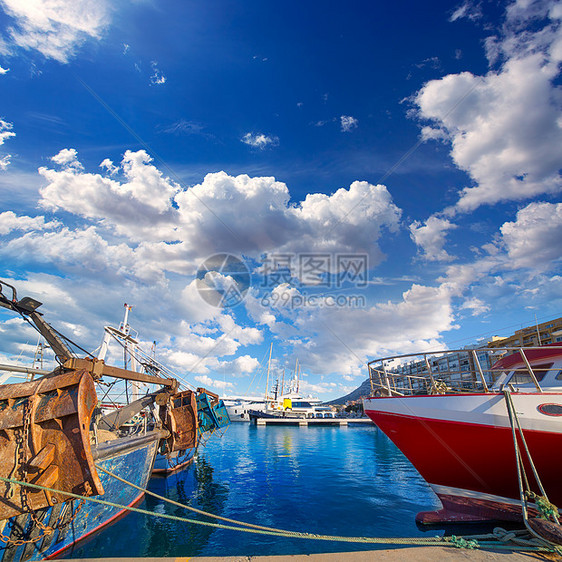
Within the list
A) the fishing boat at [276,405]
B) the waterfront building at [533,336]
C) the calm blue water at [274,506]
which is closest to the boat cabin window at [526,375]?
the calm blue water at [274,506]

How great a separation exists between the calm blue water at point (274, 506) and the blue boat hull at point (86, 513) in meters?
0.50

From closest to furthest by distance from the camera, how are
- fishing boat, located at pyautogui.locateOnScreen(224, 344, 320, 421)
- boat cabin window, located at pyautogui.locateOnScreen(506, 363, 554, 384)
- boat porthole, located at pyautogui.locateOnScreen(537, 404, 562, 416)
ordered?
boat porthole, located at pyautogui.locateOnScreen(537, 404, 562, 416) < boat cabin window, located at pyautogui.locateOnScreen(506, 363, 554, 384) < fishing boat, located at pyautogui.locateOnScreen(224, 344, 320, 421)

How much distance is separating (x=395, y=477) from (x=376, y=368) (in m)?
12.1

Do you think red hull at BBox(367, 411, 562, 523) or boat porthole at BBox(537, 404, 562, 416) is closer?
boat porthole at BBox(537, 404, 562, 416)

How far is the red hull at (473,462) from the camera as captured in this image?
8336mm

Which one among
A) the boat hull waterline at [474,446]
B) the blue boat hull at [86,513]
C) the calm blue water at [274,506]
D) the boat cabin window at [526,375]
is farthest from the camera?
the boat cabin window at [526,375]

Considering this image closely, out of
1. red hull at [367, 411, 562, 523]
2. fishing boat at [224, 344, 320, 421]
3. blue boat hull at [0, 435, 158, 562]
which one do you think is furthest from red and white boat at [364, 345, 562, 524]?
fishing boat at [224, 344, 320, 421]

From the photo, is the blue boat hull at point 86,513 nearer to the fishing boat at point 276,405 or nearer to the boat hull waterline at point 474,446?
the boat hull waterline at point 474,446

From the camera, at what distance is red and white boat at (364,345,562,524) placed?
825 centimetres

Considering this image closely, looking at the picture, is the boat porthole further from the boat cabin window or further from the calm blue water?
the calm blue water

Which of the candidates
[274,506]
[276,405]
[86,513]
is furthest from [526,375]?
[276,405]

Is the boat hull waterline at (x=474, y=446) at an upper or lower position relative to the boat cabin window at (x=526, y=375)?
lower

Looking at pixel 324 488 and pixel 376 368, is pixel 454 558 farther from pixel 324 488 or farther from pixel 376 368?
pixel 324 488

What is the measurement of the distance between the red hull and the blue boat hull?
896 cm
